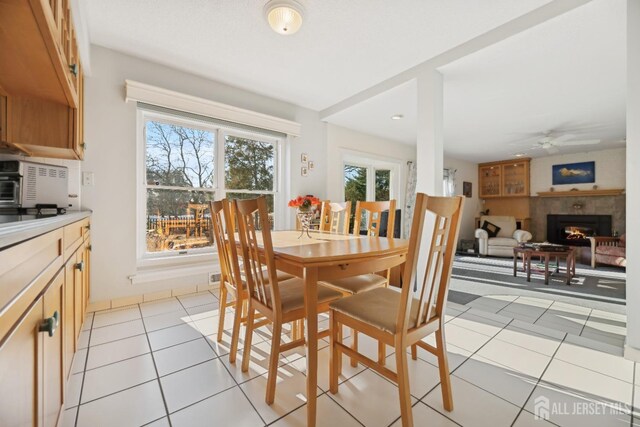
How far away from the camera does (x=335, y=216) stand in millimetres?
2885

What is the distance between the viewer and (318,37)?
2355mm

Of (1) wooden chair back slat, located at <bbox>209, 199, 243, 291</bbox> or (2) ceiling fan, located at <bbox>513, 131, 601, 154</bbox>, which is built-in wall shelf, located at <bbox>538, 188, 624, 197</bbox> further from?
(1) wooden chair back slat, located at <bbox>209, 199, 243, 291</bbox>

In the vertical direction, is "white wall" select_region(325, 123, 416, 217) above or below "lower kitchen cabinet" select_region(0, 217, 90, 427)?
above

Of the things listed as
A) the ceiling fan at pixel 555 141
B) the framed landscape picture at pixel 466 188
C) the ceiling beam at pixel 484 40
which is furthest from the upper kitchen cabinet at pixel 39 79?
the framed landscape picture at pixel 466 188

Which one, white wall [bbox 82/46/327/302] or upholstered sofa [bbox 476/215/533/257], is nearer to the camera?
white wall [bbox 82/46/327/302]

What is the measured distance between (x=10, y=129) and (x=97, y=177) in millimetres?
753

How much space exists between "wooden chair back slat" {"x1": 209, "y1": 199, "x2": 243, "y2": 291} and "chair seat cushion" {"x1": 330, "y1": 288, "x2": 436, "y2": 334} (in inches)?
27.1

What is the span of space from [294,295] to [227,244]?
0.68 metres

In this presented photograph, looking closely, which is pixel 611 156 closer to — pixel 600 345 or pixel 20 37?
pixel 600 345

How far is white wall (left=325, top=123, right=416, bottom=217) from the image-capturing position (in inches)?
173

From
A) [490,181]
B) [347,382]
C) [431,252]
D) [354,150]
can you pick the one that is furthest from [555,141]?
[347,382]

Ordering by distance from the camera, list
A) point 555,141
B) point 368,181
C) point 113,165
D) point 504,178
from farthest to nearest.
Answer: point 504,178, point 368,181, point 555,141, point 113,165

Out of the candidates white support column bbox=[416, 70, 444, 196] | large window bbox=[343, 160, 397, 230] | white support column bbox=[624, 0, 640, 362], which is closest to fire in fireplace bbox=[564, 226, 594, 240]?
large window bbox=[343, 160, 397, 230]

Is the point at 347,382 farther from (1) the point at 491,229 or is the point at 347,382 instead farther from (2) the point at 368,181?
(1) the point at 491,229
